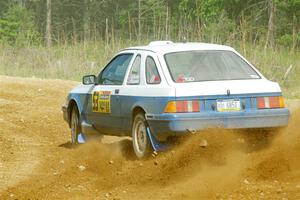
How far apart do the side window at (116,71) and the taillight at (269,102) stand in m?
2.05

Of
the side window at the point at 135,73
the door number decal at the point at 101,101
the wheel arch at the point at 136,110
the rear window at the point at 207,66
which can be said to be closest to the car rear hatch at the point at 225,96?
the rear window at the point at 207,66

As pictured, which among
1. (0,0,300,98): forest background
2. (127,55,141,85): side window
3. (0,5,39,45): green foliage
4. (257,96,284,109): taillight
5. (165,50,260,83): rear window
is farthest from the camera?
(0,5,39,45): green foliage

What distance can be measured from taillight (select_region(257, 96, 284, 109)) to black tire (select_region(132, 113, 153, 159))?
137 centimetres

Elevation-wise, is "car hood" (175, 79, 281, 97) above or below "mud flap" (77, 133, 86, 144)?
above

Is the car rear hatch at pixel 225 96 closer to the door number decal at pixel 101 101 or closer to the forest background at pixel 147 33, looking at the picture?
the door number decal at pixel 101 101

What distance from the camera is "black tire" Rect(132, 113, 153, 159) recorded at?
955 cm

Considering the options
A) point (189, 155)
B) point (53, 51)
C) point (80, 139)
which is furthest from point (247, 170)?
point (53, 51)

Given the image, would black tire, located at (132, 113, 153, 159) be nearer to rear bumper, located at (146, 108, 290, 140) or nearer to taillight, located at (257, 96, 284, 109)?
rear bumper, located at (146, 108, 290, 140)

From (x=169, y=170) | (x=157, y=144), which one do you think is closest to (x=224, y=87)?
(x=157, y=144)

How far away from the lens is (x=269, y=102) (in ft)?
30.9

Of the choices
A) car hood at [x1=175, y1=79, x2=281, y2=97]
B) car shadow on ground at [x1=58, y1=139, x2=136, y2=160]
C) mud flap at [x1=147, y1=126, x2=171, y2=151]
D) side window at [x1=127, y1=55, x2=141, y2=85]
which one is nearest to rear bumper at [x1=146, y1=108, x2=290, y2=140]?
mud flap at [x1=147, y1=126, x2=171, y2=151]

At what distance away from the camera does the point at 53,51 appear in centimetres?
2769

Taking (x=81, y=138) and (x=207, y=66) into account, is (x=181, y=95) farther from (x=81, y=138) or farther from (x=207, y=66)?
(x=81, y=138)

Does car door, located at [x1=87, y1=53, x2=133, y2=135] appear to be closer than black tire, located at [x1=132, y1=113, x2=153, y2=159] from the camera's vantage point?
No
